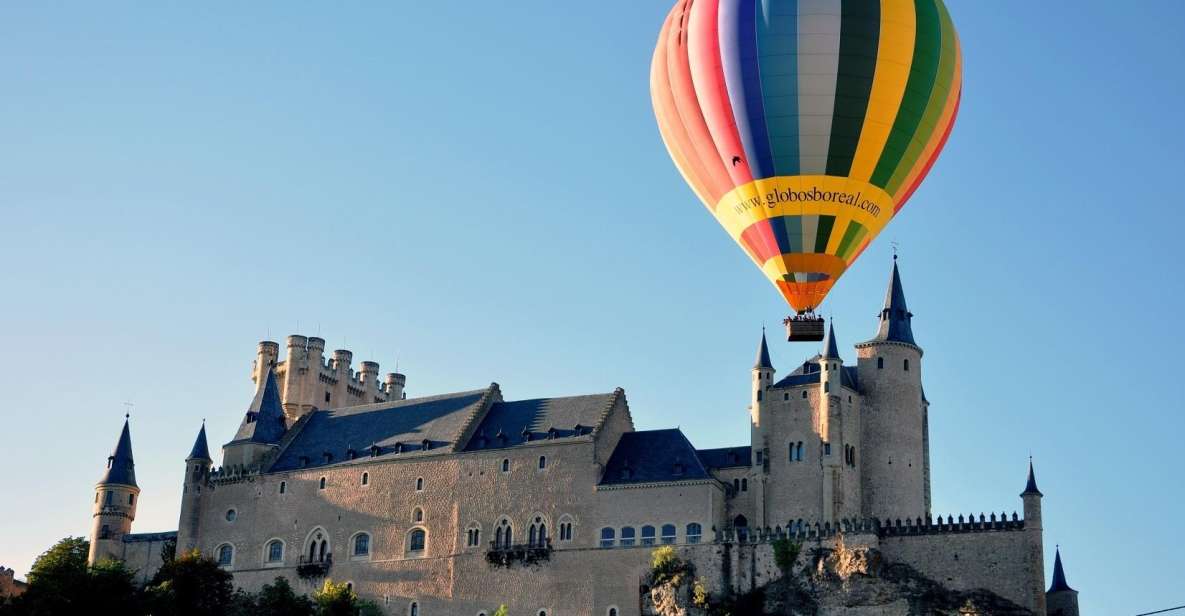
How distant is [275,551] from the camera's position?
93750 millimetres

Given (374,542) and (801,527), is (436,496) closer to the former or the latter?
(374,542)

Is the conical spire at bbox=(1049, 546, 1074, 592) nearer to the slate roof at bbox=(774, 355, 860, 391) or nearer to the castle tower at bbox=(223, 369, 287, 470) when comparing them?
the slate roof at bbox=(774, 355, 860, 391)

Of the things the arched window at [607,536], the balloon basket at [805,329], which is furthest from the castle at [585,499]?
the balloon basket at [805,329]

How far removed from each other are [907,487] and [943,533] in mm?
5483

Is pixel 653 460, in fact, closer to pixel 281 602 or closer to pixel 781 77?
pixel 281 602

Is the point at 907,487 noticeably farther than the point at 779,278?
Yes

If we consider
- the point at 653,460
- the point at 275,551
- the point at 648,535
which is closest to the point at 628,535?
the point at 648,535

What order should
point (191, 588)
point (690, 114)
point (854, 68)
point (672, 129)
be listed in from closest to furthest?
point (854, 68) → point (690, 114) → point (672, 129) → point (191, 588)

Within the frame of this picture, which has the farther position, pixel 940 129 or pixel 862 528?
pixel 862 528

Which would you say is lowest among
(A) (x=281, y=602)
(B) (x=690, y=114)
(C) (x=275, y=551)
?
(A) (x=281, y=602)

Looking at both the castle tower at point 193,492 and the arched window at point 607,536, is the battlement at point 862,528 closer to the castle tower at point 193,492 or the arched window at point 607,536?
the arched window at point 607,536

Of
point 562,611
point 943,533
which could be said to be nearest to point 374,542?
point 562,611

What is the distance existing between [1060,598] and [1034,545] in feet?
18.2

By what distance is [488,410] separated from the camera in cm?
9462
